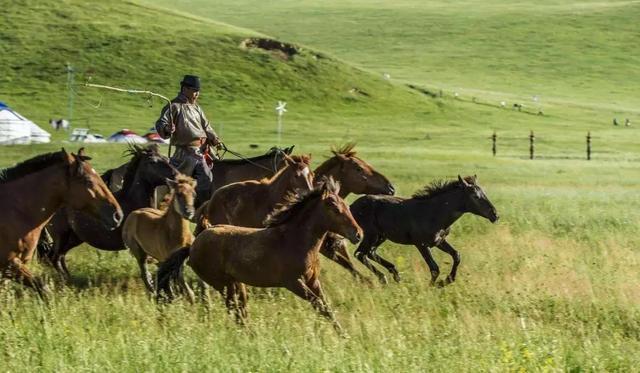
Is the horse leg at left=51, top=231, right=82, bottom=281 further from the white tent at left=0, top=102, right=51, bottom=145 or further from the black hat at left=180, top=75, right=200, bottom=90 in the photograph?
the white tent at left=0, top=102, right=51, bottom=145

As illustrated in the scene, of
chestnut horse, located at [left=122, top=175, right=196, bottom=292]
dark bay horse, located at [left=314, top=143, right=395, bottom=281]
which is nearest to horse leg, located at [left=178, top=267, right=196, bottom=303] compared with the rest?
chestnut horse, located at [left=122, top=175, right=196, bottom=292]

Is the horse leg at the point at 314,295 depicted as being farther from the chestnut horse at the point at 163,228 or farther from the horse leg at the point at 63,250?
the horse leg at the point at 63,250

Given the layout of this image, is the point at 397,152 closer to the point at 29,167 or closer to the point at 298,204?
the point at 29,167

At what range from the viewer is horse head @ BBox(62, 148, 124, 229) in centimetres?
1138

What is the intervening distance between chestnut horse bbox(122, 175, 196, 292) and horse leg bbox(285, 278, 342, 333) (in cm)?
261

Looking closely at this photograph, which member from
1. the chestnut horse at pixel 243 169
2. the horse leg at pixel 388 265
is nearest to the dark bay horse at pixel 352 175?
the chestnut horse at pixel 243 169

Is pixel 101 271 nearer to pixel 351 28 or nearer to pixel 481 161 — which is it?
pixel 481 161

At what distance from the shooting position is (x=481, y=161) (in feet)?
157

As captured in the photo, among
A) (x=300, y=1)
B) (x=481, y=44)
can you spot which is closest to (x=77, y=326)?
(x=481, y=44)

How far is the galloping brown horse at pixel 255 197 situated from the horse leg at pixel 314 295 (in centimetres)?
307

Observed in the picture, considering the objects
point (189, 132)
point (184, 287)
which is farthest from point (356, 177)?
point (184, 287)

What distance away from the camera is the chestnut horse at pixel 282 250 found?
10039mm

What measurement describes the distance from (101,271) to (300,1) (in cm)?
14295

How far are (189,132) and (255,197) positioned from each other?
1.67 m
